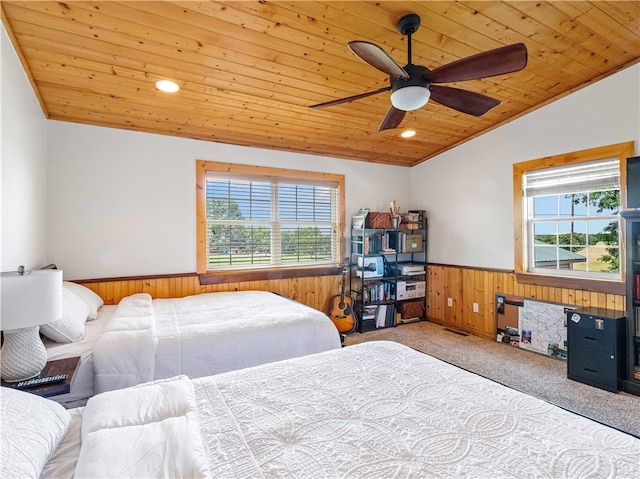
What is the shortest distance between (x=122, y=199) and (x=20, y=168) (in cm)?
116

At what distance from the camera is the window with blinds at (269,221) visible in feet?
13.1

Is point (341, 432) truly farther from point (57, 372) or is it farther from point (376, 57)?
point (376, 57)

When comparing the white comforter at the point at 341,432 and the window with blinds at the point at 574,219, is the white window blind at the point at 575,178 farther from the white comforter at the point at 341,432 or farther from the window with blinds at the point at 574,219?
the white comforter at the point at 341,432

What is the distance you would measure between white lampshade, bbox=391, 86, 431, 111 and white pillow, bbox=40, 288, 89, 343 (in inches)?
95.8

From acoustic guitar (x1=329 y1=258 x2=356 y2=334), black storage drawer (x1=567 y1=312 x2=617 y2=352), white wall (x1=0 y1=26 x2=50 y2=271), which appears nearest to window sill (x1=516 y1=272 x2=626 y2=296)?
black storage drawer (x1=567 y1=312 x2=617 y2=352)

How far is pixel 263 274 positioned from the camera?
4160 millimetres

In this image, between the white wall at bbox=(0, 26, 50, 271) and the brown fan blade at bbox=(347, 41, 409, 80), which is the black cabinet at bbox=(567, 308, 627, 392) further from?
the white wall at bbox=(0, 26, 50, 271)

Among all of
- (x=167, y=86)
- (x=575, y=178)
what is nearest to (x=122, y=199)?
(x=167, y=86)

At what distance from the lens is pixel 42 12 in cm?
198

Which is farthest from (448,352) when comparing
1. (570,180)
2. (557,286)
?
(570,180)

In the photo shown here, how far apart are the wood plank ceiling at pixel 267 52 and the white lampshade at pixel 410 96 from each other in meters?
0.60

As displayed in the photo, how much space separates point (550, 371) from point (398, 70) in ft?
10.6

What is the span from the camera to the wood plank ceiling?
6.93ft

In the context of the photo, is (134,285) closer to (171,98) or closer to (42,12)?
(171,98)
